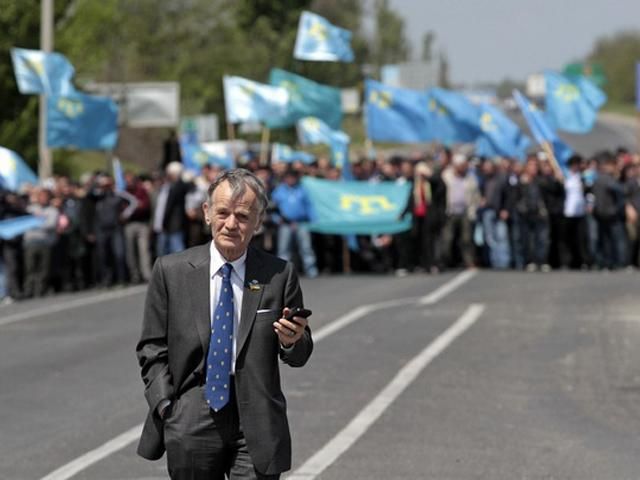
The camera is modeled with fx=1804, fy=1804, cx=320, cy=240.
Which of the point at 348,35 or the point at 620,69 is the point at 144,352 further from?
the point at 620,69

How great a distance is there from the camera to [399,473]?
10648mm

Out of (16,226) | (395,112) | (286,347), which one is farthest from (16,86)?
(286,347)

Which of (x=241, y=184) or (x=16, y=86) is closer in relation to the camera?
(x=241, y=184)

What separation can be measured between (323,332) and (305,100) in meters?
13.7

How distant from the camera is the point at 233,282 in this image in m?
6.62

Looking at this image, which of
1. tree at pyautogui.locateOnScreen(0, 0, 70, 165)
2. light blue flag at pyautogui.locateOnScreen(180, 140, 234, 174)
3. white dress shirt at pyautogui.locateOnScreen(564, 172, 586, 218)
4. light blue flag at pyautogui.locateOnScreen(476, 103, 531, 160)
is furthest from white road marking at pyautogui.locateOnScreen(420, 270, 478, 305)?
tree at pyautogui.locateOnScreen(0, 0, 70, 165)

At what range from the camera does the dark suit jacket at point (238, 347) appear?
6.52 meters

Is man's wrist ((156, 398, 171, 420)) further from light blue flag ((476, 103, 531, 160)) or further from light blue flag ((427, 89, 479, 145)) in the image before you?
light blue flag ((476, 103, 531, 160))

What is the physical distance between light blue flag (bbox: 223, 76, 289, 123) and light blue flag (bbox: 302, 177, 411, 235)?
2249mm

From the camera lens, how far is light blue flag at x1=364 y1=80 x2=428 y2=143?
3372cm

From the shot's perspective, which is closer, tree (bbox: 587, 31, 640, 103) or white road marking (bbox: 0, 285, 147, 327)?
white road marking (bbox: 0, 285, 147, 327)

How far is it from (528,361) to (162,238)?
466 inches

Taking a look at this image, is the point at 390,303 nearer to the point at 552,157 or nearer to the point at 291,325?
the point at 552,157

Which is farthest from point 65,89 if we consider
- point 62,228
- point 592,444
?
point 592,444
